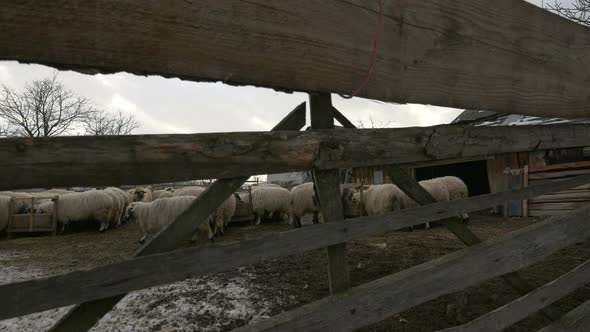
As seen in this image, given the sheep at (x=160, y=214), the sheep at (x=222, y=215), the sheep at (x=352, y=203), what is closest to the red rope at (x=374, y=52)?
the sheep at (x=160, y=214)

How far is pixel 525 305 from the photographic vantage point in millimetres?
1990

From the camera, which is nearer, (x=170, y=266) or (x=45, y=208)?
(x=170, y=266)

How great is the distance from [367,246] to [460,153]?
5.30 metres

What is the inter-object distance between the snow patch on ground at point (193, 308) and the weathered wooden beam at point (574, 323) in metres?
2.71

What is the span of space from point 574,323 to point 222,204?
7.41m

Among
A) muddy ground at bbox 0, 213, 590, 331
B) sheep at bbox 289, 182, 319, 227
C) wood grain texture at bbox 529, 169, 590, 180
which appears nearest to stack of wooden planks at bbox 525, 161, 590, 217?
wood grain texture at bbox 529, 169, 590, 180

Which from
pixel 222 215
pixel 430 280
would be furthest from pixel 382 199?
pixel 430 280

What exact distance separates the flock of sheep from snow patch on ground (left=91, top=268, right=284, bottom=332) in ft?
11.8

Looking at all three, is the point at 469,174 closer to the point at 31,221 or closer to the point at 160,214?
the point at 160,214

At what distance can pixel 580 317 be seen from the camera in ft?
7.41

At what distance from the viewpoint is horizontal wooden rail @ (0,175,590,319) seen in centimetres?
88

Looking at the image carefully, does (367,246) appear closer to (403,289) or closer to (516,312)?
(516,312)

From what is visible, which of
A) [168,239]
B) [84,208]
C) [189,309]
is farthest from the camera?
[84,208]

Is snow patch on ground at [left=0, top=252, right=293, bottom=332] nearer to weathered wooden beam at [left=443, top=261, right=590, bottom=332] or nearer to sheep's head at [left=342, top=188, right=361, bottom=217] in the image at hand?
weathered wooden beam at [left=443, top=261, right=590, bottom=332]
